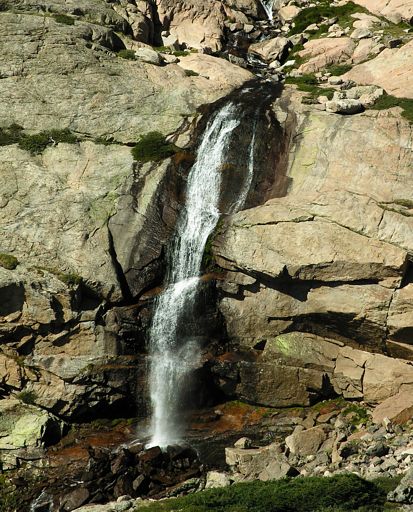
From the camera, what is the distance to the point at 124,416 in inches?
1248

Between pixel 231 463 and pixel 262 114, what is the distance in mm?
20411

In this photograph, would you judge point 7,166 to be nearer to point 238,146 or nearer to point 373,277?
point 238,146

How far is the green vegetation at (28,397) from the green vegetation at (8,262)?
5778 mm

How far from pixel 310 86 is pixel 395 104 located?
26.0ft

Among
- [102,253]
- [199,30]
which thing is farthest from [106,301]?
[199,30]

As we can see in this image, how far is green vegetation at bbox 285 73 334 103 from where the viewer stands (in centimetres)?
4102

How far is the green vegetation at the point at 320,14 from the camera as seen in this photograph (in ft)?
196

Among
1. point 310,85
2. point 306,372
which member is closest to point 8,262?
point 306,372

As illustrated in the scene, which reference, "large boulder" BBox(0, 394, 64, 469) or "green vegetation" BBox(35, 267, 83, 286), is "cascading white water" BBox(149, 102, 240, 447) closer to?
"green vegetation" BBox(35, 267, 83, 286)

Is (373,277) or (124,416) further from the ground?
(373,277)

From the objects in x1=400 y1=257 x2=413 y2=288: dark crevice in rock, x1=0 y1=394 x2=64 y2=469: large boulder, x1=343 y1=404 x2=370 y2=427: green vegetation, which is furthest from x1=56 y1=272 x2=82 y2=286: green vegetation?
x1=400 y1=257 x2=413 y2=288: dark crevice in rock

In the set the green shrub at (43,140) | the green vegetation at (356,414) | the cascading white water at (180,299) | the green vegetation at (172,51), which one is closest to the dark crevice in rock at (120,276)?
the cascading white water at (180,299)

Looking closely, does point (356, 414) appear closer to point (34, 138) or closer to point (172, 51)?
point (34, 138)

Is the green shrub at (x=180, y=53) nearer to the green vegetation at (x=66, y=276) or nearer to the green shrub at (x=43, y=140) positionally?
the green shrub at (x=43, y=140)
